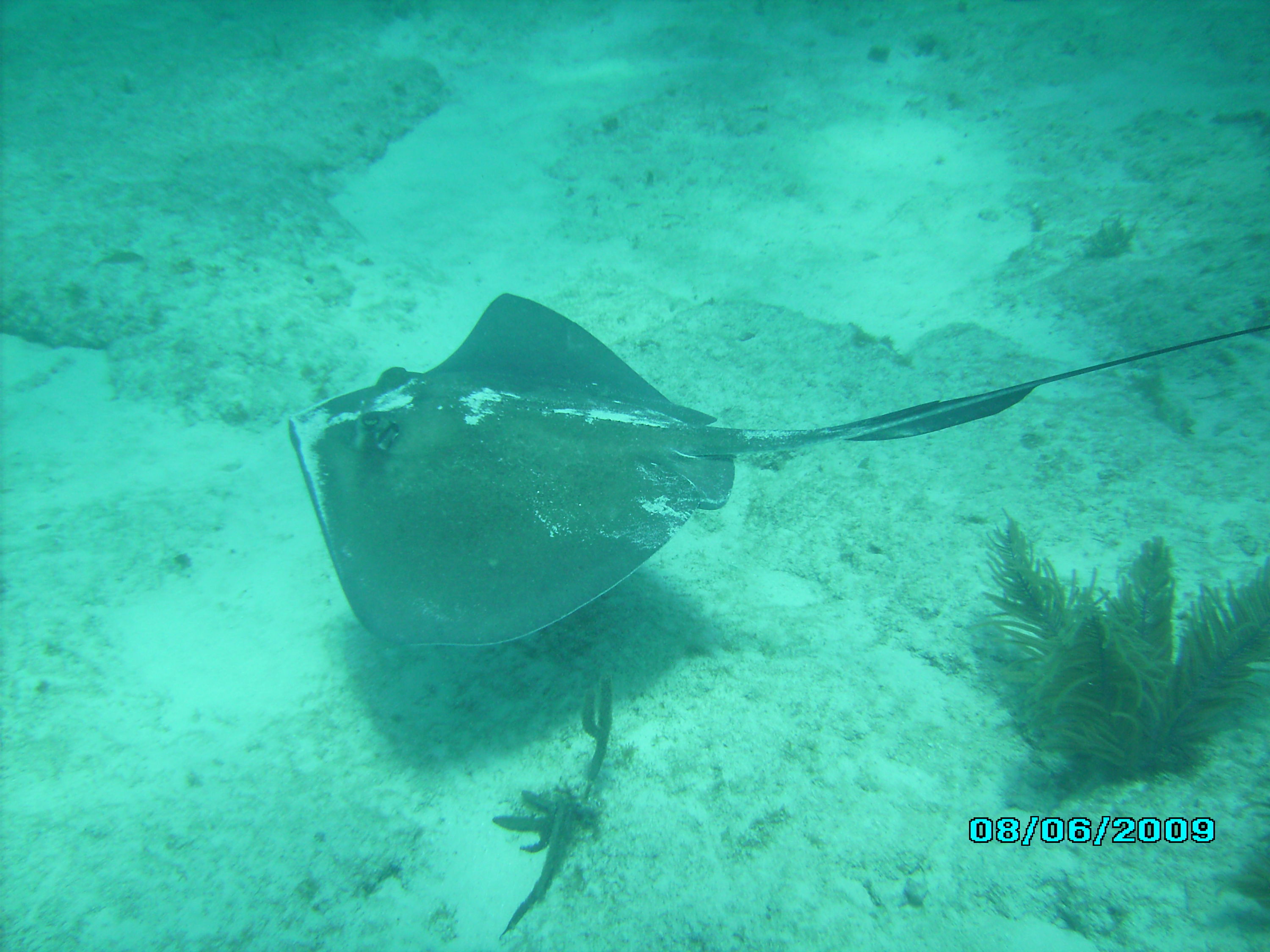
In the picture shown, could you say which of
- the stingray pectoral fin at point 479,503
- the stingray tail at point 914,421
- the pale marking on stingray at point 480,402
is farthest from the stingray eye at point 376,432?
the stingray tail at point 914,421

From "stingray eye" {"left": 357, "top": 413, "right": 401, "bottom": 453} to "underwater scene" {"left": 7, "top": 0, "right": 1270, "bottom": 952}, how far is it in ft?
0.06

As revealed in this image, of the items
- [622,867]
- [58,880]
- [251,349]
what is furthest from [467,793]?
[251,349]

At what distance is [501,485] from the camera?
290cm

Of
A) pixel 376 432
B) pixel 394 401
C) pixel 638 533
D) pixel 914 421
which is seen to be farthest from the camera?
pixel 394 401

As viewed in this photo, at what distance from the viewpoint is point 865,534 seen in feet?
12.3

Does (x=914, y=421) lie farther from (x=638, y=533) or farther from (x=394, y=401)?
(x=394, y=401)

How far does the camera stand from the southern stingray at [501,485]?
8.14 feet

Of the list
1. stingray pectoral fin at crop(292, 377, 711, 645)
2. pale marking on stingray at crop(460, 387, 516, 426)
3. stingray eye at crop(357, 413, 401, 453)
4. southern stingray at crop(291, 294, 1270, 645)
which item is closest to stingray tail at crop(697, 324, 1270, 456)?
southern stingray at crop(291, 294, 1270, 645)

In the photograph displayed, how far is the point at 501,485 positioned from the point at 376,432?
83 cm

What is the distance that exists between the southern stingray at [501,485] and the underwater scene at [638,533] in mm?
27

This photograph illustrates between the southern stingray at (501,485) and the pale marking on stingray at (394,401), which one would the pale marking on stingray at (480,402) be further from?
the pale marking on stingray at (394,401)

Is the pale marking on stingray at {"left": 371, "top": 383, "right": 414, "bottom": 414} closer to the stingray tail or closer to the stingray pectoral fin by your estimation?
the stingray pectoral fin

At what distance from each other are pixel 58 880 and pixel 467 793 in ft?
5.97

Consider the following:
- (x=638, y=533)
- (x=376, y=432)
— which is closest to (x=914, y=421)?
(x=638, y=533)
